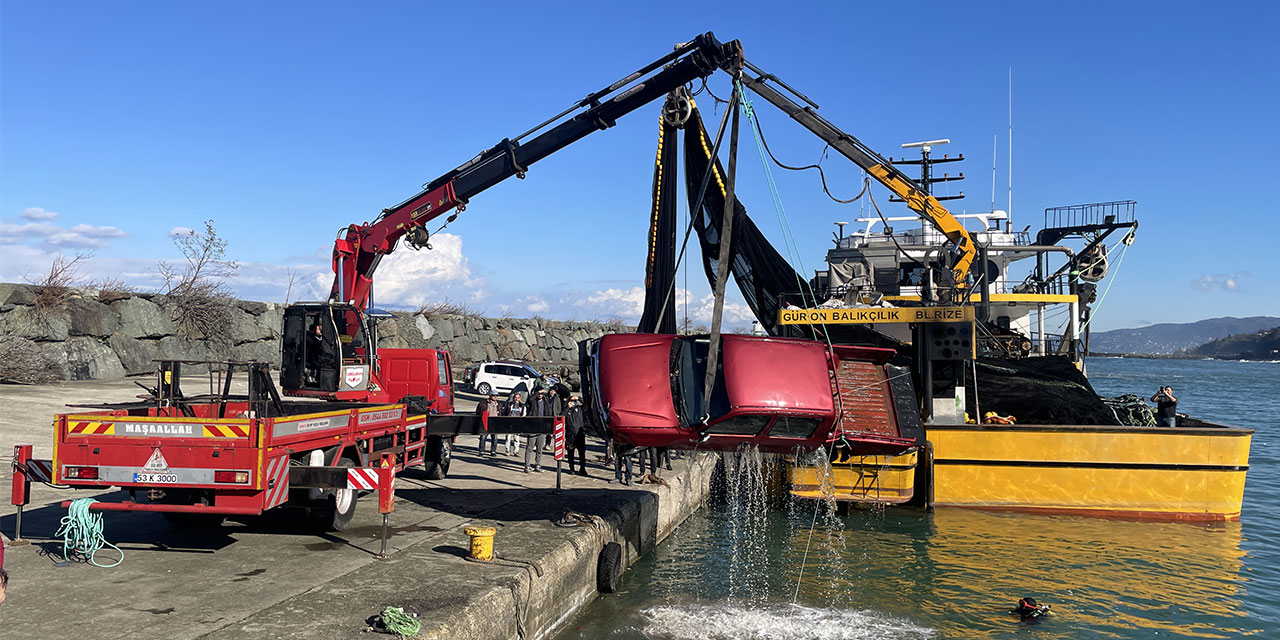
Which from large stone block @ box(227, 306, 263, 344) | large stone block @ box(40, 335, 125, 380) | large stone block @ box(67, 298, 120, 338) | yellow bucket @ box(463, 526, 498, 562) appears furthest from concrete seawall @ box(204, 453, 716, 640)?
large stone block @ box(227, 306, 263, 344)

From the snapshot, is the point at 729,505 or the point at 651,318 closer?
the point at 651,318

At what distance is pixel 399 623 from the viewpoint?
6.37 meters

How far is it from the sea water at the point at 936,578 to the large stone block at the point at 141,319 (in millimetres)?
19156

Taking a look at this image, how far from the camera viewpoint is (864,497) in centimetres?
1452

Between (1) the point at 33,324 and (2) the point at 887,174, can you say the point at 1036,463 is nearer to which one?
(2) the point at 887,174

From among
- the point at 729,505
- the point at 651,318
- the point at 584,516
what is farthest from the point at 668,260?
the point at 729,505

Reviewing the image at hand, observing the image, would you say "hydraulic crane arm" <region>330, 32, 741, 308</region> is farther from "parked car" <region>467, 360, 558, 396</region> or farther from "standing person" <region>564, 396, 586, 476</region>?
"parked car" <region>467, 360, 558, 396</region>

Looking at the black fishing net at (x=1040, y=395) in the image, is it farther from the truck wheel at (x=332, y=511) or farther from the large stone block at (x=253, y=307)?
the large stone block at (x=253, y=307)

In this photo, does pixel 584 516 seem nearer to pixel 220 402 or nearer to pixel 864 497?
pixel 220 402

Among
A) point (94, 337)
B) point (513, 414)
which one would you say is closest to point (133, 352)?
point (94, 337)

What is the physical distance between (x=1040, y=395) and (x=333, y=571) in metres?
12.8

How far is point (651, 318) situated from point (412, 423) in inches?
155

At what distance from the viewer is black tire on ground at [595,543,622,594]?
10.5 meters

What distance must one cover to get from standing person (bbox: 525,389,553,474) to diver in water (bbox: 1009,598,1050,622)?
861 cm
